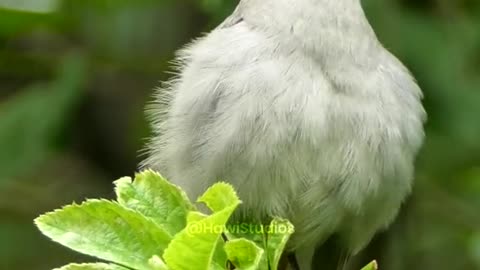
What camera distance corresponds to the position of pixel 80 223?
2.04m

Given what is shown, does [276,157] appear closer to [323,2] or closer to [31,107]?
[323,2]

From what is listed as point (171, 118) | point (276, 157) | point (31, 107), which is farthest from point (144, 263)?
point (31, 107)

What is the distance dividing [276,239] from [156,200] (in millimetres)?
229

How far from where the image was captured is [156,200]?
82.6 inches

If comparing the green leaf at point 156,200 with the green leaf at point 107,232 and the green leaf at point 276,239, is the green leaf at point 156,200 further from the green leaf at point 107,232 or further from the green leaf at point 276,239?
the green leaf at point 276,239

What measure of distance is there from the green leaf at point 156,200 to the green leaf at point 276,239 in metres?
0.16

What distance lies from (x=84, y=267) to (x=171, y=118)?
1030 mm

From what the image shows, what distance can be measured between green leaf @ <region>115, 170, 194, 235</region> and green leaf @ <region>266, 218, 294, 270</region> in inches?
6.3

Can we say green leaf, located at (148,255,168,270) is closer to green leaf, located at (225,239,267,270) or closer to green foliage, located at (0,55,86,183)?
green leaf, located at (225,239,267,270)

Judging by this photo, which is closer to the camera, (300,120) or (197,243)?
(197,243)

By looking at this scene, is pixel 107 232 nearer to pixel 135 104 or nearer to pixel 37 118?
pixel 37 118

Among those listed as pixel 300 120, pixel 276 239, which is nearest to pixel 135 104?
pixel 300 120

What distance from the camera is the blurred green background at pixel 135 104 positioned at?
372cm

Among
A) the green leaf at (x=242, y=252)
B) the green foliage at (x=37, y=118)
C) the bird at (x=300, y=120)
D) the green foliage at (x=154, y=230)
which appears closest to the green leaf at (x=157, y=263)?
the green foliage at (x=154, y=230)
